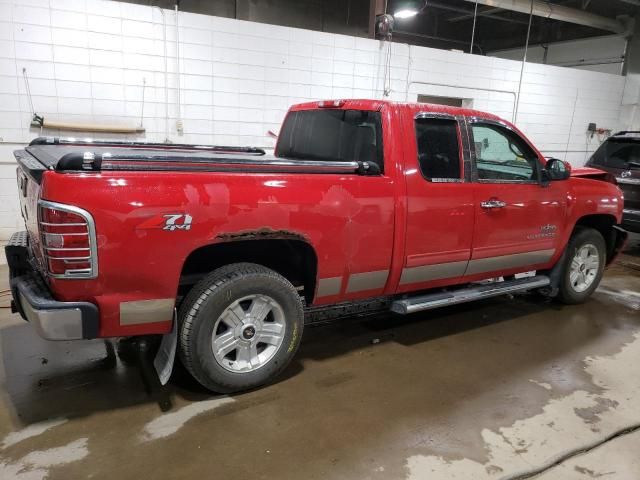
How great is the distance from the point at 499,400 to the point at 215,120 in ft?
17.5

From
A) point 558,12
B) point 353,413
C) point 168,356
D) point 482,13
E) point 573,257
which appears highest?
point 482,13

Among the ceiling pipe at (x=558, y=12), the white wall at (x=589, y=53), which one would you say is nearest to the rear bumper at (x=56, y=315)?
the ceiling pipe at (x=558, y=12)

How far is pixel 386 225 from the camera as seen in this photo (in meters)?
3.28

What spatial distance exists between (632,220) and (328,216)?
6036 millimetres

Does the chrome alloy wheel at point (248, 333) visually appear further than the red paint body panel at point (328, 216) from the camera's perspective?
Yes

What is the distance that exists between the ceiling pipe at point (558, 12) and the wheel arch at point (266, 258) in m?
8.00

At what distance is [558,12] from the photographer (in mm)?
10812

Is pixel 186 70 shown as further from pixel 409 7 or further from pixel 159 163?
pixel 159 163

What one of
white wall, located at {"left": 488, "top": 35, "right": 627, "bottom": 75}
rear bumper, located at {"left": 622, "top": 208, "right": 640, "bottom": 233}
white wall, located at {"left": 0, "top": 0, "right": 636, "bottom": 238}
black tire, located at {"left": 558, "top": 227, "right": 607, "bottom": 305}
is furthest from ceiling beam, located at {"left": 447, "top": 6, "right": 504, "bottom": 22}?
black tire, located at {"left": 558, "top": 227, "right": 607, "bottom": 305}

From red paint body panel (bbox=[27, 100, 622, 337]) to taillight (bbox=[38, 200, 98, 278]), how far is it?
4cm

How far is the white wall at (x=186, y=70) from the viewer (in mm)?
5766

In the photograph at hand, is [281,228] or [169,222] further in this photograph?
[281,228]

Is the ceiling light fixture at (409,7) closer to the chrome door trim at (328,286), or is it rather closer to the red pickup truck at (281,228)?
the red pickup truck at (281,228)

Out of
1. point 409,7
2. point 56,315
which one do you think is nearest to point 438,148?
point 56,315
